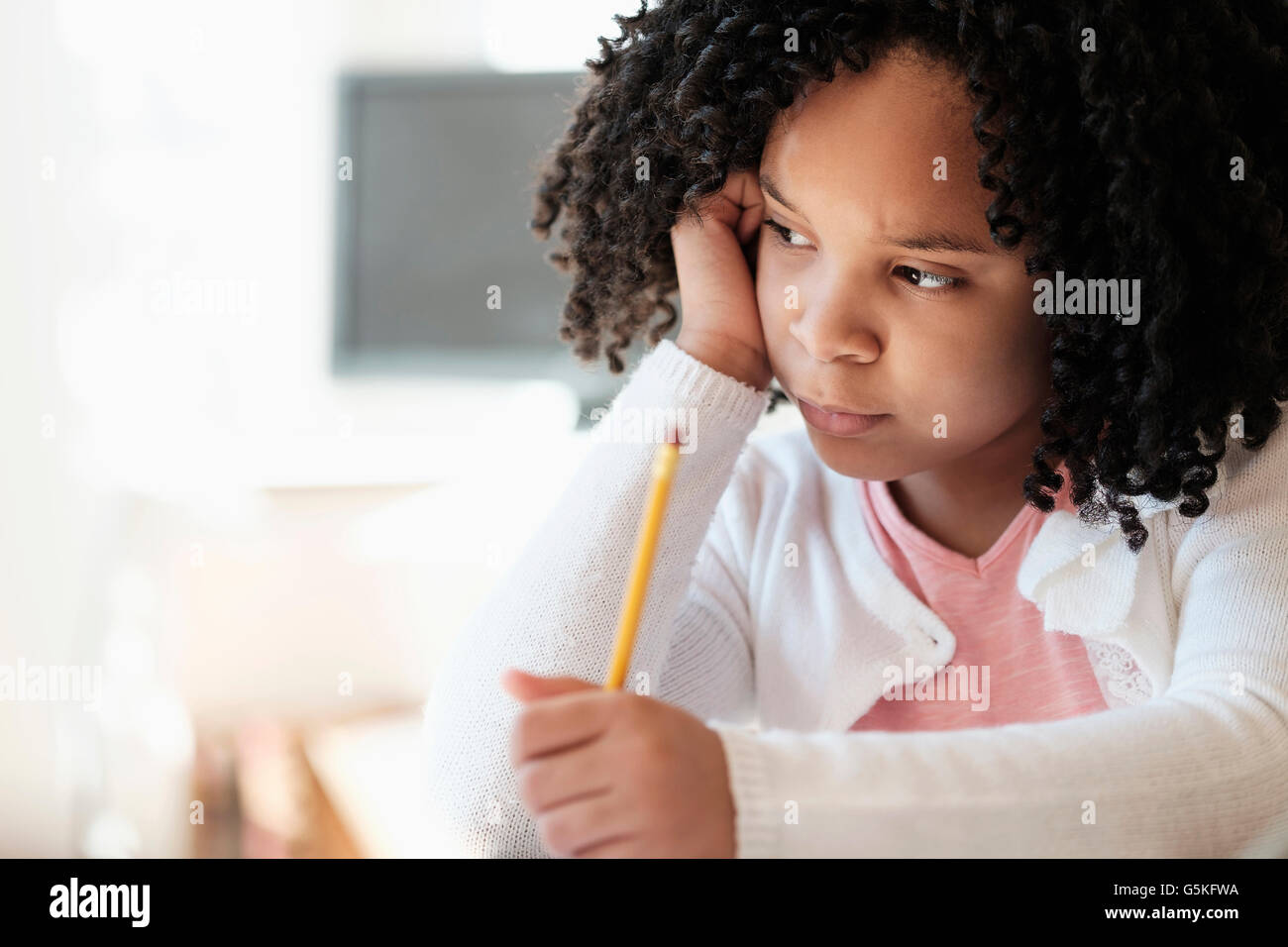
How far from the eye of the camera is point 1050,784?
1.64 ft

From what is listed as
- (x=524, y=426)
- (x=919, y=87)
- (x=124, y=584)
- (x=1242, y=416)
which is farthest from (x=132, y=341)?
(x=1242, y=416)

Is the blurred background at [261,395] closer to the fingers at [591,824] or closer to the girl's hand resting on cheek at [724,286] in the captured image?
the girl's hand resting on cheek at [724,286]

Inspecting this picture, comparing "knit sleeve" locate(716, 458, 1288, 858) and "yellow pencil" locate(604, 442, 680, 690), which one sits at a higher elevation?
"yellow pencil" locate(604, 442, 680, 690)

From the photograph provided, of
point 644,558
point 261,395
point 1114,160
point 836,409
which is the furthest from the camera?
point 261,395

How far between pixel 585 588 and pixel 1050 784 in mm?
274

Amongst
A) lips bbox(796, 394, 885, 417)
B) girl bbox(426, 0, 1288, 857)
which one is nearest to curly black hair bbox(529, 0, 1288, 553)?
girl bbox(426, 0, 1288, 857)

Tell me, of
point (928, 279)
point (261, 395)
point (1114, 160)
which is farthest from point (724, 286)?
point (261, 395)

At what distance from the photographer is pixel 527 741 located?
0.44 meters

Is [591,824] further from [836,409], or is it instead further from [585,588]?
[836,409]

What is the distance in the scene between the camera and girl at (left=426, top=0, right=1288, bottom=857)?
0.53 m

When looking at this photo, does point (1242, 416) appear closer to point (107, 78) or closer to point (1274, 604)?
point (1274, 604)

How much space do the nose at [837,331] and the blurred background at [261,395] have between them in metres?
0.86

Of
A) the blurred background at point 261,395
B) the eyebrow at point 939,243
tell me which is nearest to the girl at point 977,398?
the eyebrow at point 939,243

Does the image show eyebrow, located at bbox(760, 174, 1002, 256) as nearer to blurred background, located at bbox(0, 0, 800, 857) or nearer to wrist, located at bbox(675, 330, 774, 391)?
wrist, located at bbox(675, 330, 774, 391)
